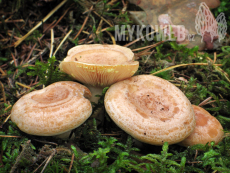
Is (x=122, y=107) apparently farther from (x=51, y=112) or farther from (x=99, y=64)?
(x=51, y=112)

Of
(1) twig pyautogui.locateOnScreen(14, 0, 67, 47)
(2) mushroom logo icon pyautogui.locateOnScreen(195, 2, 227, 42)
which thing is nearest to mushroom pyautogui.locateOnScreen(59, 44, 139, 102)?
(1) twig pyautogui.locateOnScreen(14, 0, 67, 47)

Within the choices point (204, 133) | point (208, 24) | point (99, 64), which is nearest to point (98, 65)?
point (99, 64)

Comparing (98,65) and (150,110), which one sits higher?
(98,65)

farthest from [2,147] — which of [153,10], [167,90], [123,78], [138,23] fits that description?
[153,10]

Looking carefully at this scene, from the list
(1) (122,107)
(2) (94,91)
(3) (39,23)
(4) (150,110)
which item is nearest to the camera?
(1) (122,107)

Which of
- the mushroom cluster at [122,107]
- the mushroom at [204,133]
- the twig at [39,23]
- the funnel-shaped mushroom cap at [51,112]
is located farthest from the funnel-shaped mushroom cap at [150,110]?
the twig at [39,23]

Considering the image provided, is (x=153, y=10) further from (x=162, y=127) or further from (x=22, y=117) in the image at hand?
(x=22, y=117)

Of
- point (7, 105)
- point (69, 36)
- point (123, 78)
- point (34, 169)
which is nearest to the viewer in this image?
point (34, 169)
